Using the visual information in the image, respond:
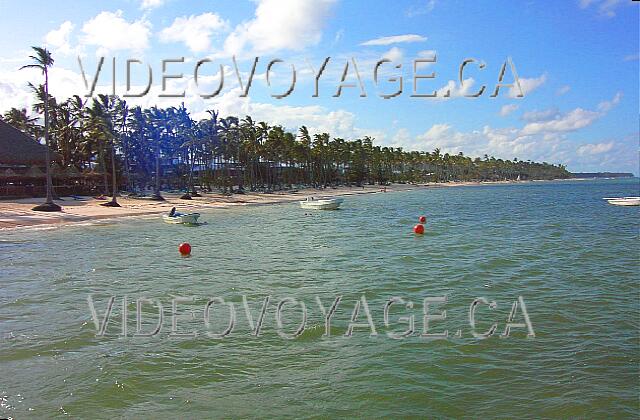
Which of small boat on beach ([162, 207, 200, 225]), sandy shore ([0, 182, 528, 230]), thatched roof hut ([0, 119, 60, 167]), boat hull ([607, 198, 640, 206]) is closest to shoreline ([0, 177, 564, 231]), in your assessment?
sandy shore ([0, 182, 528, 230])

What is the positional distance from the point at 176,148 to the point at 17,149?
25965 mm

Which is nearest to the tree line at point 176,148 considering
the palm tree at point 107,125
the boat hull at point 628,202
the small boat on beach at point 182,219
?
the palm tree at point 107,125

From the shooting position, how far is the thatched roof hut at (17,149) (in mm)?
57562

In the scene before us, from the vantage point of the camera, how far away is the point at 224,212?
5772cm

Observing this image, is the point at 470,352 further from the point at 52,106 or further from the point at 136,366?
the point at 52,106

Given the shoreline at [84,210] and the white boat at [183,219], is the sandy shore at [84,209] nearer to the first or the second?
the shoreline at [84,210]

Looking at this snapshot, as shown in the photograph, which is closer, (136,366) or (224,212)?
(136,366)

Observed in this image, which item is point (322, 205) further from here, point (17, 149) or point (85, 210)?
point (17, 149)

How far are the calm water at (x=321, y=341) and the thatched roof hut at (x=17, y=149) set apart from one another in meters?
37.6

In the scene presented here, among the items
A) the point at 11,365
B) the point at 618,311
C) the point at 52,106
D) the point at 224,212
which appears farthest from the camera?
the point at 52,106

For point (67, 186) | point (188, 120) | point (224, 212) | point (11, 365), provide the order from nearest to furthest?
point (11, 365)
point (224, 212)
point (67, 186)
point (188, 120)

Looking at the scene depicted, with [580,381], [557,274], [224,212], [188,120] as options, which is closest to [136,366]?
[580,381]

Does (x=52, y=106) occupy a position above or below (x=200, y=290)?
above

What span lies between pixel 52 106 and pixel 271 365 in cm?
7140
